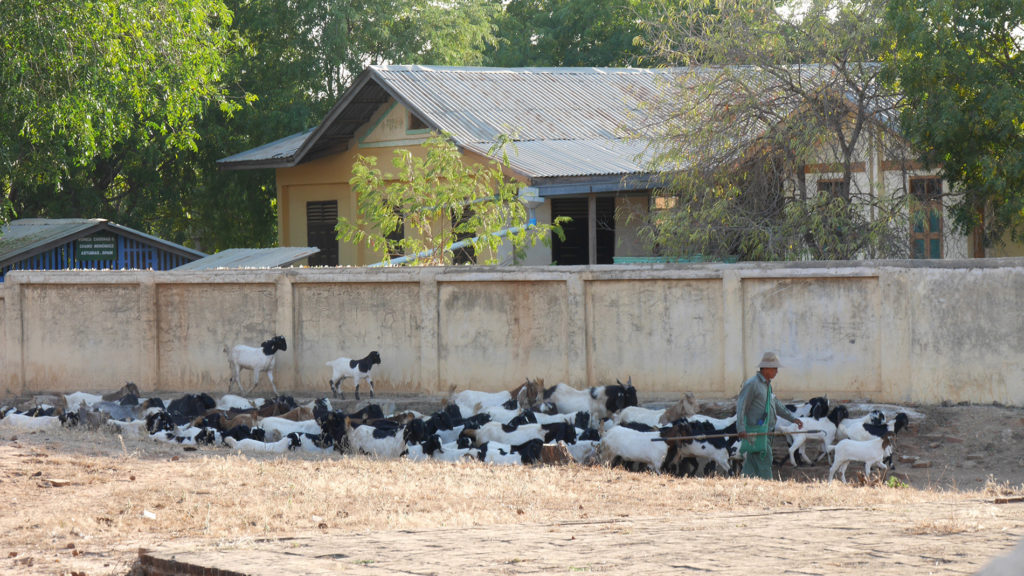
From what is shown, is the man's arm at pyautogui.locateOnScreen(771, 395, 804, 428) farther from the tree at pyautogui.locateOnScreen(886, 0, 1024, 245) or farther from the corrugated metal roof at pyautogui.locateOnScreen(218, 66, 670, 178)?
the corrugated metal roof at pyautogui.locateOnScreen(218, 66, 670, 178)

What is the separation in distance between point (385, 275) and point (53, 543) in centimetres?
782

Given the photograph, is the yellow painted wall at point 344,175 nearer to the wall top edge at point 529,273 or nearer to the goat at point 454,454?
the wall top edge at point 529,273

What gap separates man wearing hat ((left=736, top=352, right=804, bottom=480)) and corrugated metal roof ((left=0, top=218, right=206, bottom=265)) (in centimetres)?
1535

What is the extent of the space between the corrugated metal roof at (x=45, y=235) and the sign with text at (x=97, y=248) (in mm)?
216

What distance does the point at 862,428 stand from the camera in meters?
11.9

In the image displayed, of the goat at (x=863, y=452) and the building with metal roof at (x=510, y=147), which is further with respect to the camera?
the building with metal roof at (x=510, y=147)

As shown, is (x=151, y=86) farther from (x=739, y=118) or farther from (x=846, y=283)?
(x=846, y=283)

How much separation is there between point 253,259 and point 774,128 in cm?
993

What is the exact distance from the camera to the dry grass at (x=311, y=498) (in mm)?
8367

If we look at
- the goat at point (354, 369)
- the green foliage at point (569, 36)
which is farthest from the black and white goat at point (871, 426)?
the green foliage at point (569, 36)

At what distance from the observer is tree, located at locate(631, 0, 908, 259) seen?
1625cm

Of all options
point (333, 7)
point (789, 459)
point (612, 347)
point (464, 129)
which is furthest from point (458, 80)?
point (789, 459)

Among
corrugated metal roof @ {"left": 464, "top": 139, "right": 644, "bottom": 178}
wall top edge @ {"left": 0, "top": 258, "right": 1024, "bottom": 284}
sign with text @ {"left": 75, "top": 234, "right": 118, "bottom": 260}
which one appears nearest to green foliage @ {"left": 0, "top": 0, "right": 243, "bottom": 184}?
sign with text @ {"left": 75, "top": 234, "right": 118, "bottom": 260}

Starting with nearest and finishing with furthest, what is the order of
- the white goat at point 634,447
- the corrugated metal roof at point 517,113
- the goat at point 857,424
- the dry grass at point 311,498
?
the dry grass at point 311,498
the white goat at point 634,447
the goat at point 857,424
the corrugated metal roof at point 517,113
